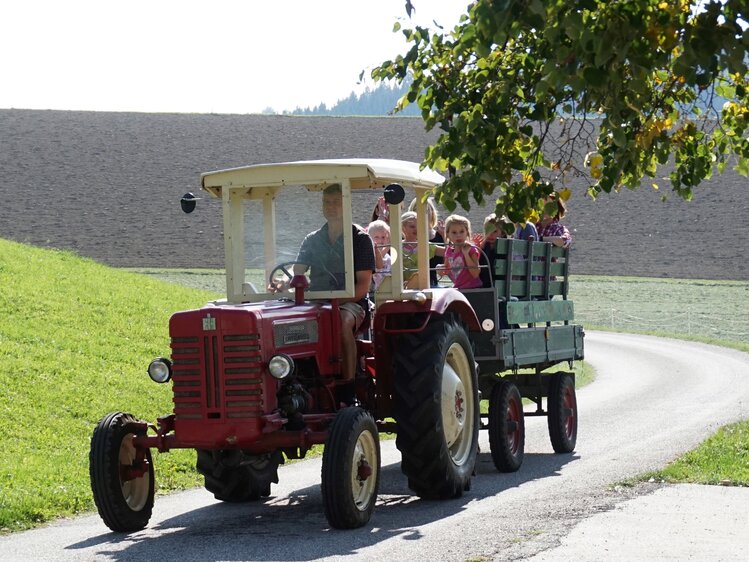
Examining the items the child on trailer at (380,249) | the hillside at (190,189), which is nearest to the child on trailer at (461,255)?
the child on trailer at (380,249)

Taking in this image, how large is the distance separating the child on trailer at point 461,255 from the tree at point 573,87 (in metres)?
2.26

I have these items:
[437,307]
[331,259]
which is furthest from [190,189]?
[331,259]

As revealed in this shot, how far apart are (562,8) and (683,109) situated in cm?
345

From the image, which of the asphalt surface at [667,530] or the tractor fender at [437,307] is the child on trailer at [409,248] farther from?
the asphalt surface at [667,530]

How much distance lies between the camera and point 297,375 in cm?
896

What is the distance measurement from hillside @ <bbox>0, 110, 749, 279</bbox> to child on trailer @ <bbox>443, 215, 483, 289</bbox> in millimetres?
43400

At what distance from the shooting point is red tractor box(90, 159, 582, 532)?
8391 mm

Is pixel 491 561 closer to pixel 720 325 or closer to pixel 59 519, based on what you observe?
pixel 59 519

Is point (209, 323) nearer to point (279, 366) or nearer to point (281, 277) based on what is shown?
point (279, 366)

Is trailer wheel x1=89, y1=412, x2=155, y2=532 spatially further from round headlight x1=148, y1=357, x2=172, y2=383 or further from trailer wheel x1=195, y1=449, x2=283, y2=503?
trailer wheel x1=195, y1=449, x2=283, y2=503

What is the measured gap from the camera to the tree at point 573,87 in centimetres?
560

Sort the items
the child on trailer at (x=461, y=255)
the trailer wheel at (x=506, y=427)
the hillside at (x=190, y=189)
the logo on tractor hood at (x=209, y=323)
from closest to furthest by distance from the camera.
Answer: the logo on tractor hood at (x=209, y=323) → the trailer wheel at (x=506, y=427) → the child on trailer at (x=461, y=255) → the hillside at (x=190, y=189)

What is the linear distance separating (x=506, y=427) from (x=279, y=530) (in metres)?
3.37

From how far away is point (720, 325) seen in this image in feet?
123
